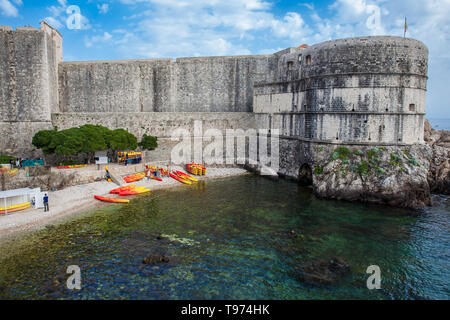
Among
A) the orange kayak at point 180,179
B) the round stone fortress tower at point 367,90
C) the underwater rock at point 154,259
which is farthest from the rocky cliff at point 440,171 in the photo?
the underwater rock at point 154,259

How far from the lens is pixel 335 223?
1883 centimetres

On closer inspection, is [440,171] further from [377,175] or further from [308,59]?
[308,59]

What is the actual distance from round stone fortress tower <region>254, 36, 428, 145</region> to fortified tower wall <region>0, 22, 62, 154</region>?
25.5 m

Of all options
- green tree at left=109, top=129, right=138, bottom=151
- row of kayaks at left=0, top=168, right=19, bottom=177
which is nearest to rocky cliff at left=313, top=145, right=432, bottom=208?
green tree at left=109, top=129, right=138, bottom=151

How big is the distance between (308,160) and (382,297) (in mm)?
15610

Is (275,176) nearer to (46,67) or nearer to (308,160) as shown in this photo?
(308,160)

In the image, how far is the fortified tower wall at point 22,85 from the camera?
97.7 ft

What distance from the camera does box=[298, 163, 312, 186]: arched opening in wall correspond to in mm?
27812

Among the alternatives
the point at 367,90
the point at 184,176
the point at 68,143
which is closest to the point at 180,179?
the point at 184,176

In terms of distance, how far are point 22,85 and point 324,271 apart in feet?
104

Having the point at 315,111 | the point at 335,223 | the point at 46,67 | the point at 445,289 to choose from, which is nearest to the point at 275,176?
the point at 315,111

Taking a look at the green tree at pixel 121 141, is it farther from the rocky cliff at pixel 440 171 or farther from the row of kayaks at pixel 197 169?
the rocky cliff at pixel 440 171

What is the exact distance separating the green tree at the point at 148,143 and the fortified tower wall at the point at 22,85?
9844mm

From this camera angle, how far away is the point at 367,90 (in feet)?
77.9
